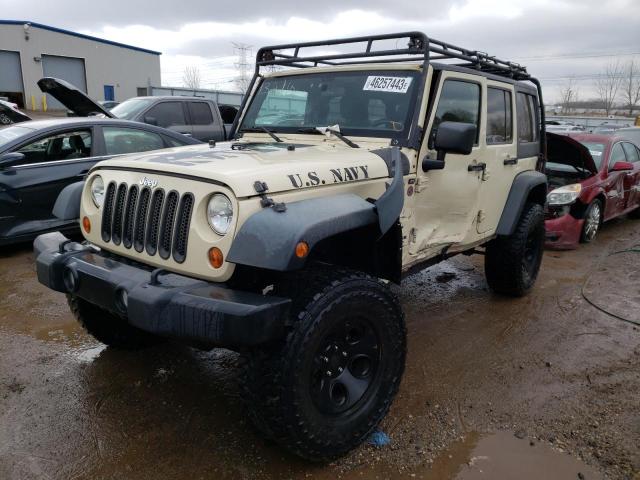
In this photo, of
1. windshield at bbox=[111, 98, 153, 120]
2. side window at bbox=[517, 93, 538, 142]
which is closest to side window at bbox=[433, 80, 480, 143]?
side window at bbox=[517, 93, 538, 142]

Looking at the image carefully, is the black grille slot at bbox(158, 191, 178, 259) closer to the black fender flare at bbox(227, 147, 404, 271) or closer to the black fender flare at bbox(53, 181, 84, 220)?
the black fender flare at bbox(227, 147, 404, 271)

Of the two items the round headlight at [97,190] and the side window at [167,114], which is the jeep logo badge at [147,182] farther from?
the side window at [167,114]

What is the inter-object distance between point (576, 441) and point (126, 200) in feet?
8.98

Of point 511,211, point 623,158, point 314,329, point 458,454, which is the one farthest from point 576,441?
point 623,158

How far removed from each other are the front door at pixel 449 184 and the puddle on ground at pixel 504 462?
4.02ft

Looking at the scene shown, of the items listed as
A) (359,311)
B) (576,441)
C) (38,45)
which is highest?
(38,45)

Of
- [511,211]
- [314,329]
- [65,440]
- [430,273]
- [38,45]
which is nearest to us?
[314,329]

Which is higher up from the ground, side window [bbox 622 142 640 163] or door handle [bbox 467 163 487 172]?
door handle [bbox 467 163 487 172]

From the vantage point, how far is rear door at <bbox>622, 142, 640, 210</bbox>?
8.02 meters

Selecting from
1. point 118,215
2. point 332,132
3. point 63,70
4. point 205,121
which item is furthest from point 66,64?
point 118,215

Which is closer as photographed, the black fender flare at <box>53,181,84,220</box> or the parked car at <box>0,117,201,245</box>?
the black fender flare at <box>53,181,84,220</box>

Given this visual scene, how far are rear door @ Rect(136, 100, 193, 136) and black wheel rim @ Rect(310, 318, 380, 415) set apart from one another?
7324 millimetres

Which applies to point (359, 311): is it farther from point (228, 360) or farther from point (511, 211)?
point (511, 211)

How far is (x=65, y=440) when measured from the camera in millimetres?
2730
